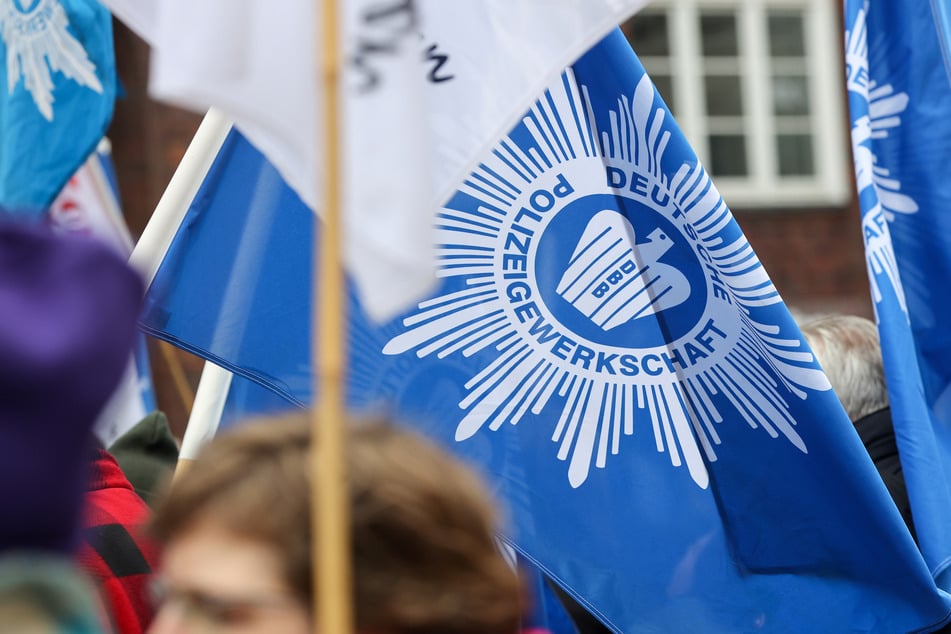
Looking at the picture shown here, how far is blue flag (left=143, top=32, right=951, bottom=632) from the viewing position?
8.75 ft

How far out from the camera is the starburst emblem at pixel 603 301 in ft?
8.80

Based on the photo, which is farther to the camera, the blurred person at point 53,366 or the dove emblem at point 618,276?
the dove emblem at point 618,276

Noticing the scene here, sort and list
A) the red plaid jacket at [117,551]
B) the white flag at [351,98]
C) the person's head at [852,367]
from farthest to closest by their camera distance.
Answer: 1. the person's head at [852,367]
2. the red plaid jacket at [117,551]
3. the white flag at [351,98]

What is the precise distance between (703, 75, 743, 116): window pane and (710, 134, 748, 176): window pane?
171 mm

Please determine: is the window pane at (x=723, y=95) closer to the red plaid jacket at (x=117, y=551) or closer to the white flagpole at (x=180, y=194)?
the white flagpole at (x=180, y=194)

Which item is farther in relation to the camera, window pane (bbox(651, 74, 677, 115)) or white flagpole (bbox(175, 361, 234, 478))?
window pane (bbox(651, 74, 677, 115))

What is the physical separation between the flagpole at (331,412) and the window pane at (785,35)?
9106mm

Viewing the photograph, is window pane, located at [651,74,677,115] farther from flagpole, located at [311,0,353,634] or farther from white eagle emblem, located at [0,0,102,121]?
flagpole, located at [311,0,353,634]

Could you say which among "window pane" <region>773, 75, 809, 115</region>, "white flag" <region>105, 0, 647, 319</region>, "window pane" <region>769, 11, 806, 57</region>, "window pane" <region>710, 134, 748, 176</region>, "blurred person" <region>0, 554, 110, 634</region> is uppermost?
"window pane" <region>769, 11, 806, 57</region>

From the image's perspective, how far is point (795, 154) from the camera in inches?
391

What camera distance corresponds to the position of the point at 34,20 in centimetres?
333

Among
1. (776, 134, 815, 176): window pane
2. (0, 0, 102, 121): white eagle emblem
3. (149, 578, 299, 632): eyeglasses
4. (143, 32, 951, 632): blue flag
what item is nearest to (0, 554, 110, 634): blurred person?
(149, 578, 299, 632): eyeglasses

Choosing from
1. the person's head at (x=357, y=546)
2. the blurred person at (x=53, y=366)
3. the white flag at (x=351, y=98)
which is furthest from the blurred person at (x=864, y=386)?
the blurred person at (x=53, y=366)

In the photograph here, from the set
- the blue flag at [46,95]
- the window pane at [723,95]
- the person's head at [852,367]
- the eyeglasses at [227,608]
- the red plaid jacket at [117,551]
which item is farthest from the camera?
the window pane at [723,95]
